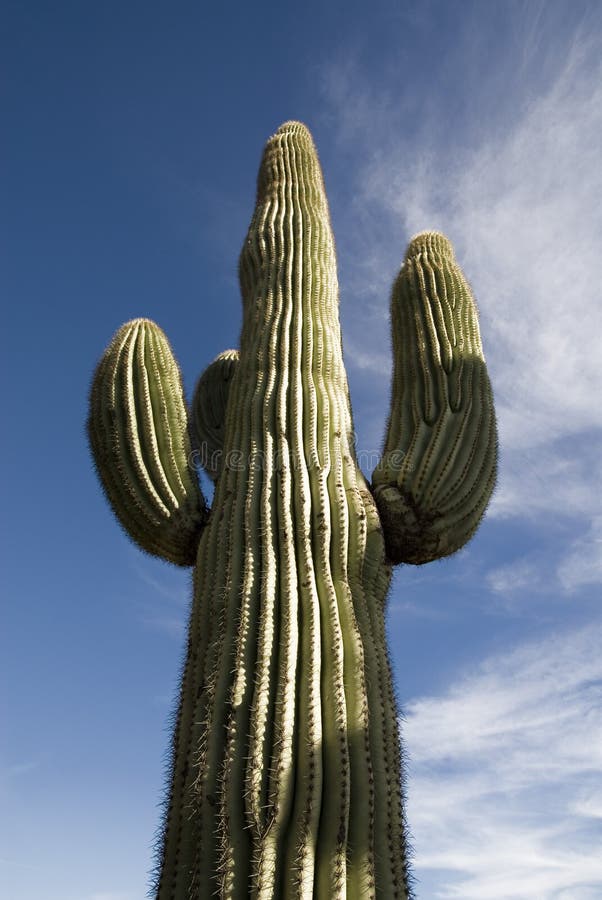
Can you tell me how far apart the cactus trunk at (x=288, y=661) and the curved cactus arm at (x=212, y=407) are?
0.80m

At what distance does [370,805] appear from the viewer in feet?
10.4

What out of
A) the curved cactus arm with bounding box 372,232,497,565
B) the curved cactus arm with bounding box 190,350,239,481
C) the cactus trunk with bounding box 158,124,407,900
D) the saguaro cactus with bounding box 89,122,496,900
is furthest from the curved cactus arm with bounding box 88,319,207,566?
the curved cactus arm with bounding box 372,232,497,565

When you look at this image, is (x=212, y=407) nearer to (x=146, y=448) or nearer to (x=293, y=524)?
(x=146, y=448)

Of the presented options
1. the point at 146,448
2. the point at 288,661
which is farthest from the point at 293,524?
the point at 146,448

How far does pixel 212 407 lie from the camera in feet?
20.8

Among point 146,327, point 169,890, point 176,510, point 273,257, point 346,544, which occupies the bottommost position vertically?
point 169,890

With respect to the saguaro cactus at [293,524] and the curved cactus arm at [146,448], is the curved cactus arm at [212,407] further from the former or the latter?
the curved cactus arm at [146,448]

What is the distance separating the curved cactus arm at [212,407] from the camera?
5.79 m

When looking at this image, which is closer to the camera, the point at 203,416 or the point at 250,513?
the point at 250,513

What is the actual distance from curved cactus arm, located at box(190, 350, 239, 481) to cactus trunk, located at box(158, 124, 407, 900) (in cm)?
80

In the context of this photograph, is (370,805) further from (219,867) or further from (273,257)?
(273,257)

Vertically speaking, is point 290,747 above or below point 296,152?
below

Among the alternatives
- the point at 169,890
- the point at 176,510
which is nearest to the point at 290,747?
the point at 169,890

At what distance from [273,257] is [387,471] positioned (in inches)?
73.1
